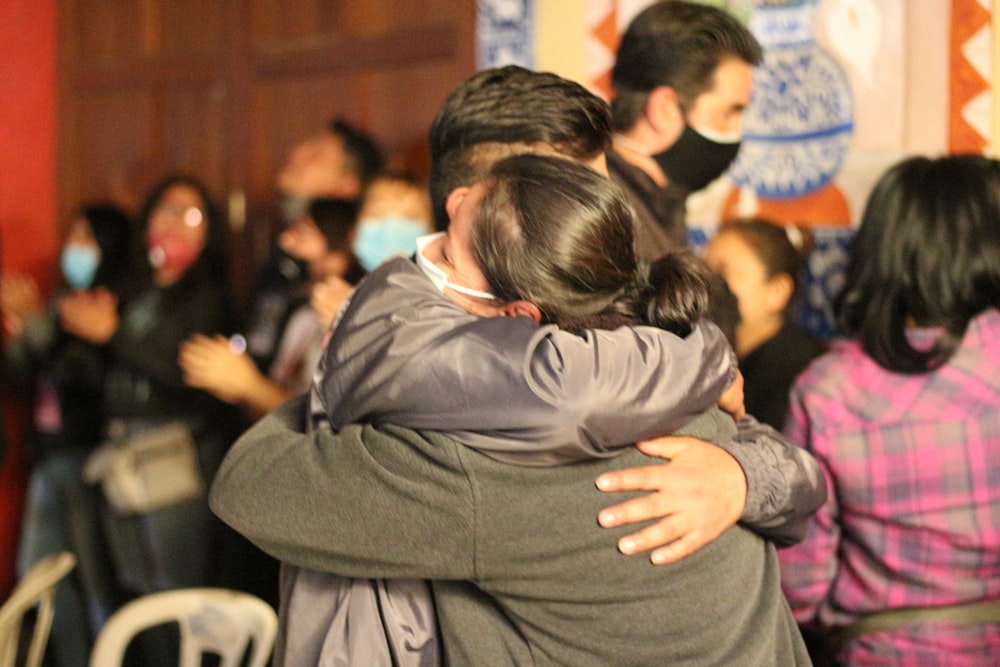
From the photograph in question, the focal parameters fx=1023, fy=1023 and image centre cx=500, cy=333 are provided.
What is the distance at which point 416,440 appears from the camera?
3.46 ft

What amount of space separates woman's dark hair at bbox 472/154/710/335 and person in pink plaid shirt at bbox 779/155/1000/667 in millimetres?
750

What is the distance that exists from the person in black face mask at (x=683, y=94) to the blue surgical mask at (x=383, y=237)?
0.95 meters

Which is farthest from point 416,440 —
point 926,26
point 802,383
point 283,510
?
point 926,26

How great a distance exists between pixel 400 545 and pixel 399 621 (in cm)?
13

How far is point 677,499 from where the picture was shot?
1.11 metres

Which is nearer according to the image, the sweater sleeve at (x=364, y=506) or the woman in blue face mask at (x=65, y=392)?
the sweater sleeve at (x=364, y=506)

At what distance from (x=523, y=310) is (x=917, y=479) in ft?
3.12

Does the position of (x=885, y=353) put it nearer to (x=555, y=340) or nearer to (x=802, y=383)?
(x=802, y=383)

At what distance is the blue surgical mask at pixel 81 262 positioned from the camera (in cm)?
379

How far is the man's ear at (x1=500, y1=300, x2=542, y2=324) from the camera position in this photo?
108 centimetres

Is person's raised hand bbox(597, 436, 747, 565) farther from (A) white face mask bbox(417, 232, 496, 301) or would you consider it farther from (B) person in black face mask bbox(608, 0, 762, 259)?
(B) person in black face mask bbox(608, 0, 762, 259)

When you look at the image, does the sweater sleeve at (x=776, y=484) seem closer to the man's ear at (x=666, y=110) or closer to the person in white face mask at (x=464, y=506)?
the person in white face mask at (x=464, y=506)

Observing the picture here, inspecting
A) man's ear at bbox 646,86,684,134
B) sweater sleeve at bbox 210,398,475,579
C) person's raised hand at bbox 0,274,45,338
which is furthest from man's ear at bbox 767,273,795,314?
person's raised hand at bbox 0,274,45,338

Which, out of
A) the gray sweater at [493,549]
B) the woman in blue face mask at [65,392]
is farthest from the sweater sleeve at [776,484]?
the woman in blue face mask at [65,392]
